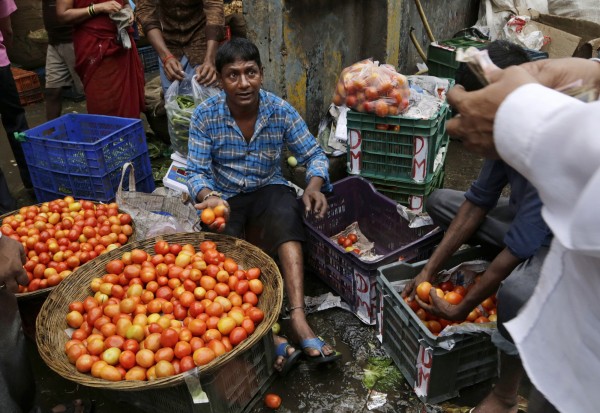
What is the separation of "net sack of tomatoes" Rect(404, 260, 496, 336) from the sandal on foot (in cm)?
52

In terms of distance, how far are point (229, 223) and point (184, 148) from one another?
3.87 feet

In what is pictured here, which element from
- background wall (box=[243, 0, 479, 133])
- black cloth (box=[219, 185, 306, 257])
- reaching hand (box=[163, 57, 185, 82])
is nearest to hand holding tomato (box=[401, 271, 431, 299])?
black cloth (box=[219, 185, 306, 257])

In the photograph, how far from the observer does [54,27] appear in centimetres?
496

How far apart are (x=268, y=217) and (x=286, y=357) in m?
0.96

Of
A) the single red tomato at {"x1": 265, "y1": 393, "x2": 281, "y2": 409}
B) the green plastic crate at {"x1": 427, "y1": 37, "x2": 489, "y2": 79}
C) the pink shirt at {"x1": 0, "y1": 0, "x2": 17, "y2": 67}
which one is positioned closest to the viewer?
the single red tomato at {"x1": 265, "y1": 393, "x2": 281, "y2": 409}

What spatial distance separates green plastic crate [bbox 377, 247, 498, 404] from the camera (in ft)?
8.05

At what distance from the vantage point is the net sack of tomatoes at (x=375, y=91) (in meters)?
3.85

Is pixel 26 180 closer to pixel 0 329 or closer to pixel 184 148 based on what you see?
pixel 184 148


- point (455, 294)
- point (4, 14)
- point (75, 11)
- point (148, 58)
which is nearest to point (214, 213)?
point (455, 294)

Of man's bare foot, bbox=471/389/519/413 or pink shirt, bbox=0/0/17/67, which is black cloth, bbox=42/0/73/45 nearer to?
pink shirt, bbox=0/0/17/67

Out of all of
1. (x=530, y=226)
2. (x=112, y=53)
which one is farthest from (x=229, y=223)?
(x=112, y=53)

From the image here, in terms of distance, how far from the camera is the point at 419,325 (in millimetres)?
2457

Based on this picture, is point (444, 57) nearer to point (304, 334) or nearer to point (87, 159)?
point (87, 159)

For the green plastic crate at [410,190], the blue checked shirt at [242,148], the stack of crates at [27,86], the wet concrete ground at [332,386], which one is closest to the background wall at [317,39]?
the blue checked shirt at [242,148]
